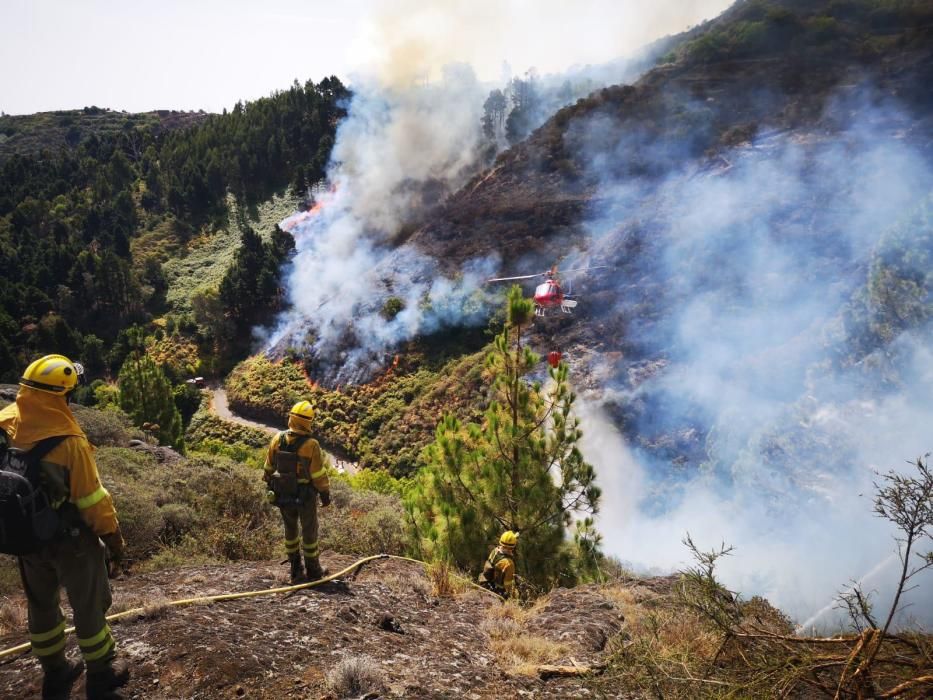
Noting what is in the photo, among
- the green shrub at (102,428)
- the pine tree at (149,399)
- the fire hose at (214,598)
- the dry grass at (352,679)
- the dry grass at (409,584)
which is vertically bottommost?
the dry grass at (352,679)

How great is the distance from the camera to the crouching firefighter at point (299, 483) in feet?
18.5

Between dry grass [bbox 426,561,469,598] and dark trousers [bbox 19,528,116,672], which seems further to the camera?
dry grass [bbox 426,561,469,598]

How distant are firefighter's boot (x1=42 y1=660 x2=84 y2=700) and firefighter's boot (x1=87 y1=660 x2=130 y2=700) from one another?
0.61 feet

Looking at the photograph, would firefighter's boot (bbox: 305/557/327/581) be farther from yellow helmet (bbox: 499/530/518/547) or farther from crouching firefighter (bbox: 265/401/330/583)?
yellow helmet (bbox: 499/530/518/547)

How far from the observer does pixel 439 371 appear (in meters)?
27.1

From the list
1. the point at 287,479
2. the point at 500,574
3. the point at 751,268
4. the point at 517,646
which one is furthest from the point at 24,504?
the point at 751,268

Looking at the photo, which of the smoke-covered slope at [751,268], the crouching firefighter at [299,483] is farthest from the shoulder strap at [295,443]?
the smoke-covered slope at [751,268]

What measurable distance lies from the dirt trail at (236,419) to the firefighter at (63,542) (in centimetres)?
2085

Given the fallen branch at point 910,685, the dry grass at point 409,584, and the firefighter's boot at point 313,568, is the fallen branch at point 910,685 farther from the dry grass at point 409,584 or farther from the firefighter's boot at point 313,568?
the firefighter's boot at point 313,568

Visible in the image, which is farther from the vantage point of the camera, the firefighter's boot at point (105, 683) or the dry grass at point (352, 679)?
the dry grass at point (352, 679)

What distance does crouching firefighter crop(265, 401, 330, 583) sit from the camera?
565cm

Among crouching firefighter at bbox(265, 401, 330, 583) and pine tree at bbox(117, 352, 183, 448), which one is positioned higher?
pine tree at bbox(117, 352, 183, 448)

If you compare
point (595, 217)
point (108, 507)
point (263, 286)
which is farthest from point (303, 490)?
point (263, 286)

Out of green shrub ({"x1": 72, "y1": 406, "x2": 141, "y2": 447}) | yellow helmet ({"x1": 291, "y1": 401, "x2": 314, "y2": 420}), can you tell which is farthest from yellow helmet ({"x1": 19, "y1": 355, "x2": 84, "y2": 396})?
green shrub ({"x1": 72, "y1": 406, "x2": 141, "y2": 447})
